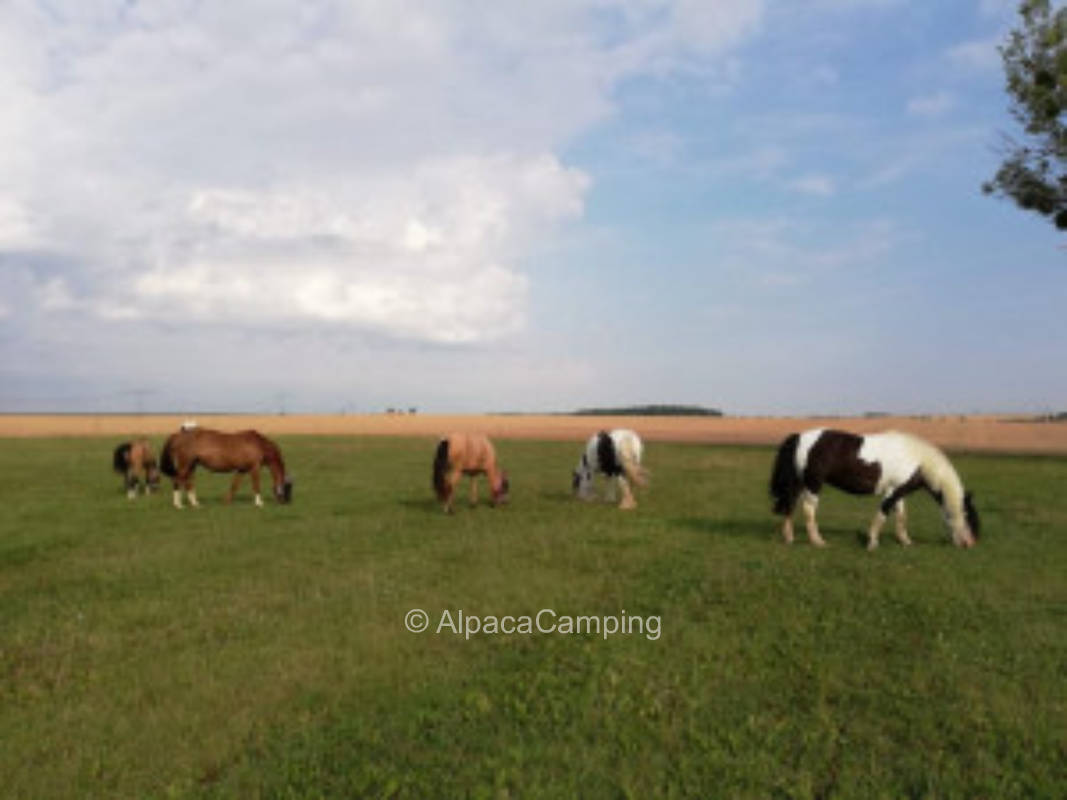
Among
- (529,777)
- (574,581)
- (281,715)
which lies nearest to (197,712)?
(281,715)

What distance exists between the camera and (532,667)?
25.0ft

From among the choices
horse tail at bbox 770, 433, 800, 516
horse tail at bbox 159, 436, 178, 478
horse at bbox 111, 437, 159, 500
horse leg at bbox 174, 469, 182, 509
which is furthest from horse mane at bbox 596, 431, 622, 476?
horse at bbox 111, 437, 159, 500

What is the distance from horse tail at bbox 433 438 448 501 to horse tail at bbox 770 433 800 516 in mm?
8071

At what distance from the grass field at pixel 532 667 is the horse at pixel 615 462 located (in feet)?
12.4

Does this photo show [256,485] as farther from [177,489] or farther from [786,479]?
[786,479]

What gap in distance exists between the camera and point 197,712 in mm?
6672

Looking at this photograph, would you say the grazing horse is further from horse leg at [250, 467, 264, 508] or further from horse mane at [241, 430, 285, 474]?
horse mane at [241, 430, 285, 474]

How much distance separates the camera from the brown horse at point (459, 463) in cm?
1812

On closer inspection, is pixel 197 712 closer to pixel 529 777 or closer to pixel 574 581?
pixel 529 777

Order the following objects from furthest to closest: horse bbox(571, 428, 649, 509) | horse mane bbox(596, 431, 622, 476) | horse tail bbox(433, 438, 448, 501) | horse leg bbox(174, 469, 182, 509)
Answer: horse leg bbox(174, 469, 182, 509)
horse mane bbox(596, 431, 622, 476)
horse bbox(571, 428, 649, 509)
horse tail bbox(433, 438, 448, 501)

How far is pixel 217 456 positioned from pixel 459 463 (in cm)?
722

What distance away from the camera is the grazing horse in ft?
43.6

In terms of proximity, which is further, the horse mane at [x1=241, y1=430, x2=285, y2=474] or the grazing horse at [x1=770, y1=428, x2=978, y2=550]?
the horse mane at [x1=241, y1=430, x2=285, y2=474]

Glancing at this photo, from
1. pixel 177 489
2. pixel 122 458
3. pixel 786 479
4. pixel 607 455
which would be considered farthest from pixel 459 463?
pixel 122 458
